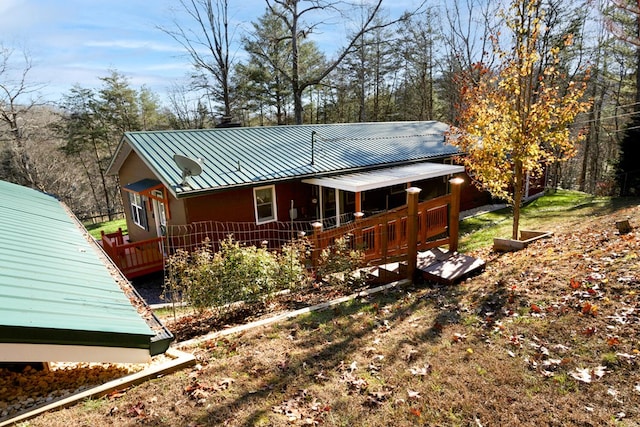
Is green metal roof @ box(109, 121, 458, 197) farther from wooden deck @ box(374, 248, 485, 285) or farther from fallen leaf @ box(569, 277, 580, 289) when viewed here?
fallen leaf @ box(569, 277, 580, 289)

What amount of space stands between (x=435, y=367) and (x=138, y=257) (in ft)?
34.0

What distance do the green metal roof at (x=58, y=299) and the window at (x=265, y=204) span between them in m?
5.85

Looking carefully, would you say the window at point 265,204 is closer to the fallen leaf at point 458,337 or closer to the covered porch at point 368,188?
the covered porch at point 368,188

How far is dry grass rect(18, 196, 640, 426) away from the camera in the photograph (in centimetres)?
295

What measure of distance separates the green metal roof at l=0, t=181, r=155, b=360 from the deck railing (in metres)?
4.83

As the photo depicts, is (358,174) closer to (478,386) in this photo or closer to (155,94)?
(478,386)

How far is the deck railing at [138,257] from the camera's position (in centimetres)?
1044

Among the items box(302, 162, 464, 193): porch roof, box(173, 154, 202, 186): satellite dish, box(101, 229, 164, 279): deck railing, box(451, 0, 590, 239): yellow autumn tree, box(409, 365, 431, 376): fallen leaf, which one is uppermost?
box(451, 0, 590, 239): yellow autumn tree

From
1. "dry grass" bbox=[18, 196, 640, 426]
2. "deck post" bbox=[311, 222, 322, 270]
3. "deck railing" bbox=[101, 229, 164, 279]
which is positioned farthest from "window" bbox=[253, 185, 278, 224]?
"dry grass" bbox=[18, 196, 640, 426]

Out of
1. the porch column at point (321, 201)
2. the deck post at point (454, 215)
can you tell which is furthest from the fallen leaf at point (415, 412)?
the porch column at point (321, 201)

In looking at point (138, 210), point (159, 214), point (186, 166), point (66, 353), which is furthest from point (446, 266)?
point (138, 210)

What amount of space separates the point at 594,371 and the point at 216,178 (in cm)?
914

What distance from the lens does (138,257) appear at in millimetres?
11164

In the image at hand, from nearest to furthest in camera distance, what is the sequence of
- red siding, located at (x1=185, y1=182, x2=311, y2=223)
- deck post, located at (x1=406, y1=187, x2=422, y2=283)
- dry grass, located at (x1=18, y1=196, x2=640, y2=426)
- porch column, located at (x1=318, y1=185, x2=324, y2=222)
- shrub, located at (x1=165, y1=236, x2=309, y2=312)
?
1. dry grass, located at (x1=18, y1=196, x2=640, y2=426)
2. shrub, located at (x1=165, y1=236, x2=309, y2=312)
3. deck post, located at (x1=406, y1=187, x2=422, y2=283)
4. red siding, located at (x1=185, y1=182, x2=311, y2=223)
5. porch column, located at (x1=318, y1=185, x2=324, y2=222)
